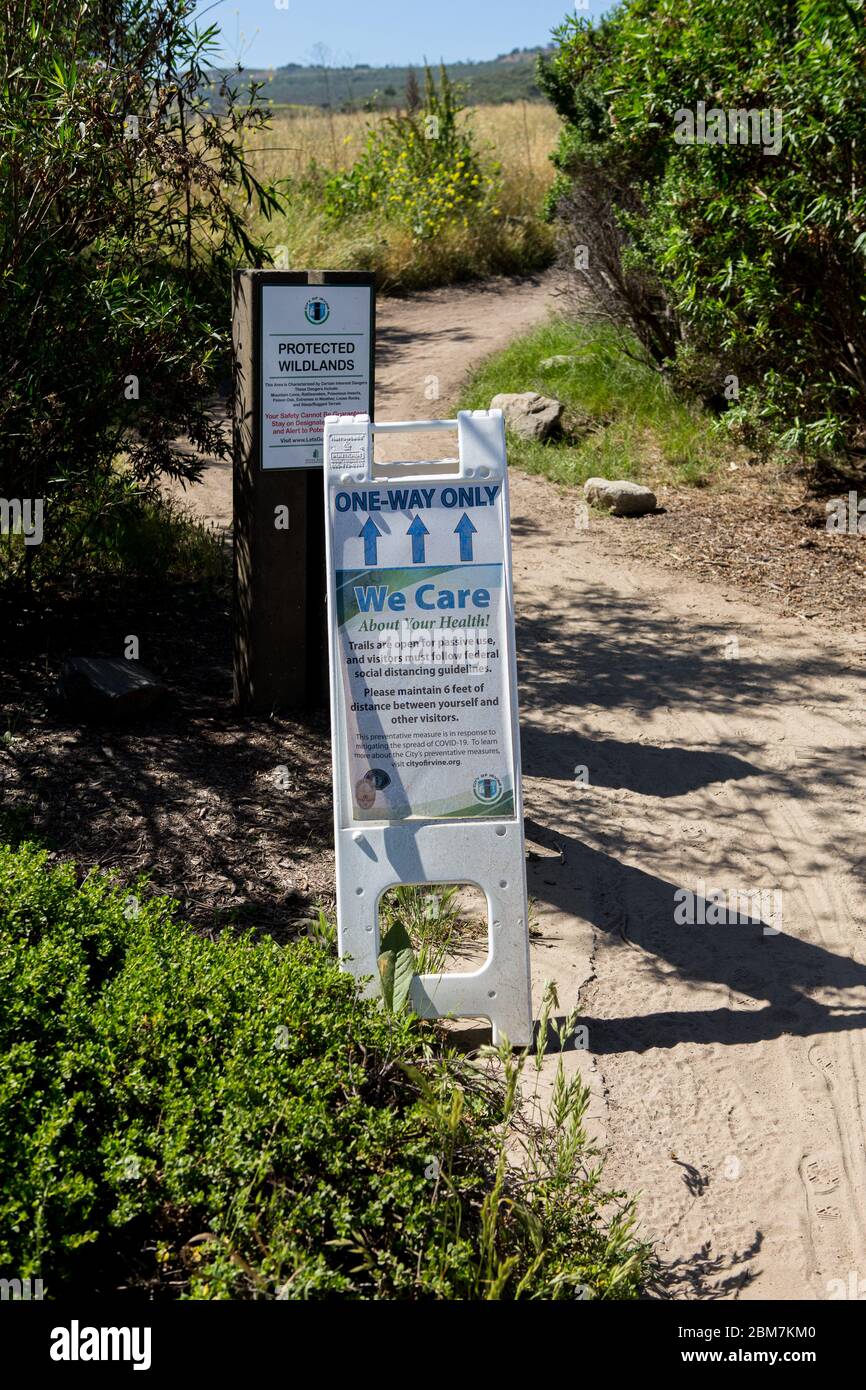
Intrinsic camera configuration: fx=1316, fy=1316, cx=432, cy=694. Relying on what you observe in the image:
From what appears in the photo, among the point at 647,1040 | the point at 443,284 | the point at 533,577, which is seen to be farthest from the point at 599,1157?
the point at 443,284

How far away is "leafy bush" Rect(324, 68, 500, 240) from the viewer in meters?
18.1

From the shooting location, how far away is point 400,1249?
2.73 meters

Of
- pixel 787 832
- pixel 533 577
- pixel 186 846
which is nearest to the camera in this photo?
pixel 186 846

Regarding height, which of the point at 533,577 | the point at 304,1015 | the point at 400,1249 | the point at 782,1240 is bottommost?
the point at 782,1240

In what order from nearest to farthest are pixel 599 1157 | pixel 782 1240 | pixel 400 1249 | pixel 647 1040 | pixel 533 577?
pixel 400 1249, pixel 782 1240, pixel 599 1157, pixel 647 1040, pixel 533 577

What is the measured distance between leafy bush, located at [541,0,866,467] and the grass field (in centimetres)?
681

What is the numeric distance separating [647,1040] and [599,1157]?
1.85 feet

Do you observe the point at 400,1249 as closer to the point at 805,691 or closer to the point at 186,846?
the point at 186,846

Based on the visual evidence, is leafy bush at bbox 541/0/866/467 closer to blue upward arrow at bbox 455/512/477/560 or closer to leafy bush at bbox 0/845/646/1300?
blue upward arrow at bbox 455/512/477/560

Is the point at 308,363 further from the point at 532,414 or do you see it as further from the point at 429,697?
the point at 532,414

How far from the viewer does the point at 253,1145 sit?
9.21 feet

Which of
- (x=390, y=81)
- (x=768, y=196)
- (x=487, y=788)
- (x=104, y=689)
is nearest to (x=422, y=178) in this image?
(x=768, y=196)
